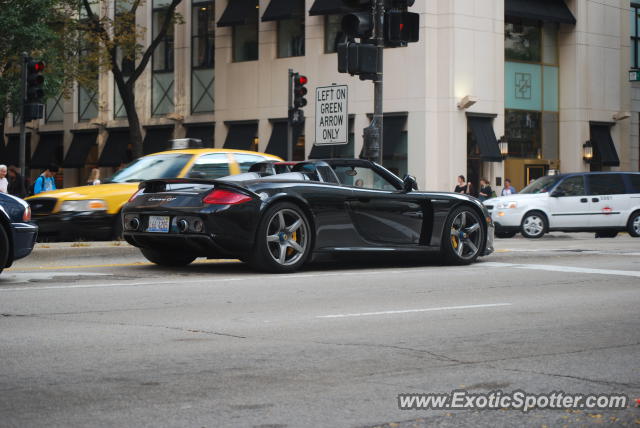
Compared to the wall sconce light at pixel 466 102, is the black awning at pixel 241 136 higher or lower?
lower

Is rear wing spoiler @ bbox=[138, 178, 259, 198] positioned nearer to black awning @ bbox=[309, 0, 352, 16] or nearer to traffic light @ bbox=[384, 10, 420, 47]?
traffic light @ bbox=[384, 10, 420, 47]

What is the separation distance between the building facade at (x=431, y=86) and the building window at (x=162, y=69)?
55mm

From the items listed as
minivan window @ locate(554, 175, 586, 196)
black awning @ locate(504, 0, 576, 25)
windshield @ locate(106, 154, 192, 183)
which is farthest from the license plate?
black awning @ locate(504, 0, 576, 25)

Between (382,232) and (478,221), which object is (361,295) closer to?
(382,232)

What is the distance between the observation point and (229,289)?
10031 mm

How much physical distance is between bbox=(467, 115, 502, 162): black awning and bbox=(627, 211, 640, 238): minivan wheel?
456 inches

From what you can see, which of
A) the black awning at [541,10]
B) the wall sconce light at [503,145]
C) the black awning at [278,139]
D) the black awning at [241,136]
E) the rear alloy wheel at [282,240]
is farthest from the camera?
the black awning at [241,136]

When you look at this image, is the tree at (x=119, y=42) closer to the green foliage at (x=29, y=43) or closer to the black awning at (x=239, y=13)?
the green foliage at (x=29, y=43)

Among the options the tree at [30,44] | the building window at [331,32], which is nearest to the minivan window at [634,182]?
the building window at [331,32]

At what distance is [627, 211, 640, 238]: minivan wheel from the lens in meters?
25.0

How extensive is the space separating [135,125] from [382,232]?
86.5 feet

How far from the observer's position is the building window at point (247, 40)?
4016 cm

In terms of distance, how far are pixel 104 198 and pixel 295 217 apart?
546 cm

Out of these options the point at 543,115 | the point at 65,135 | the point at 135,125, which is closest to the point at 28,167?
the point at 65,135
